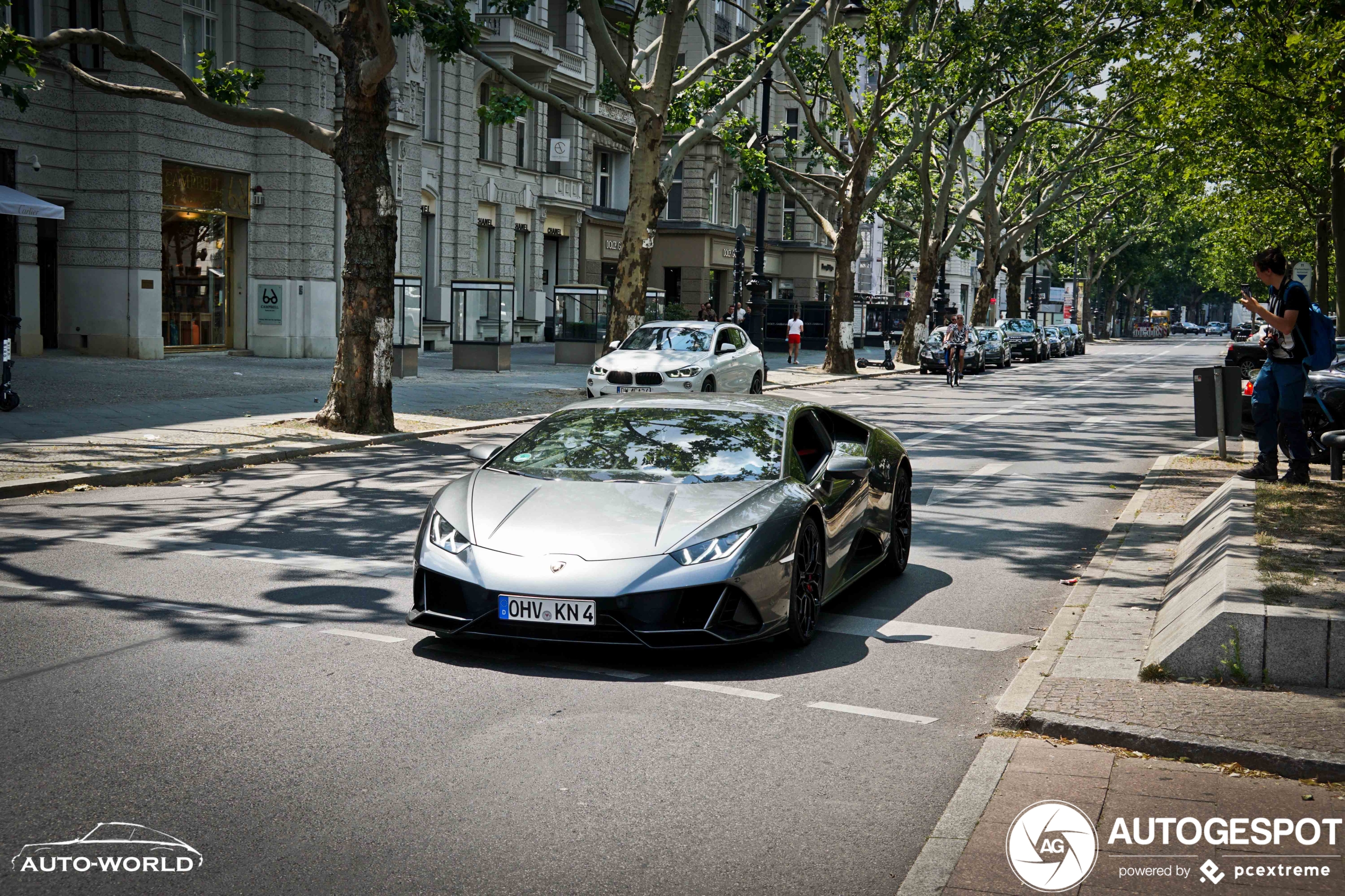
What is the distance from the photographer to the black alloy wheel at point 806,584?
6789mm

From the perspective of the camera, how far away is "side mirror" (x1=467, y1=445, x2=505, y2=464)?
789 cm

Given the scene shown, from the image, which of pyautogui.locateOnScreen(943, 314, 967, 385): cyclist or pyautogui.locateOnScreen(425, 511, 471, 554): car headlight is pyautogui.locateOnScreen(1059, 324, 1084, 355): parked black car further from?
pyautogui.locateOnScreen(425, 511, 471, 554): car headlight

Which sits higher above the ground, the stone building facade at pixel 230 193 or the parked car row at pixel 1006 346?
the stone building facade at pixel 230 193

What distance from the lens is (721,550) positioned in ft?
21.0

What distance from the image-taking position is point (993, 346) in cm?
4800

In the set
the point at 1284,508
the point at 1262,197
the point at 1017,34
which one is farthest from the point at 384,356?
the point at 1262,197

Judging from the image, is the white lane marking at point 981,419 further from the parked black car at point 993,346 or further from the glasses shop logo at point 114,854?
the glasses shop logo at point 114,854

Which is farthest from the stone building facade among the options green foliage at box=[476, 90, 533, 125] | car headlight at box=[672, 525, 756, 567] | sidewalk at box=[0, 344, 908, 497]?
car headlight at box=[672, 525, 756, 567]

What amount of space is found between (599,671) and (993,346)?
4330 centimetres

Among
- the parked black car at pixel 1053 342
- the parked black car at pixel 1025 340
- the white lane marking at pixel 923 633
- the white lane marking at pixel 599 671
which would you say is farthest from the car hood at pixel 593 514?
the parked black car at pixel 1053 342

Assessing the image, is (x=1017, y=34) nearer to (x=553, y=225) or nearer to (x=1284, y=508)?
(x=553, y=225)

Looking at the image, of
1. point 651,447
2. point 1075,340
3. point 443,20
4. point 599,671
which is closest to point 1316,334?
point 651,447

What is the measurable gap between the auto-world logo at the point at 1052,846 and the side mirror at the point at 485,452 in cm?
400

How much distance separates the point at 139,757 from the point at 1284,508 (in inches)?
303
